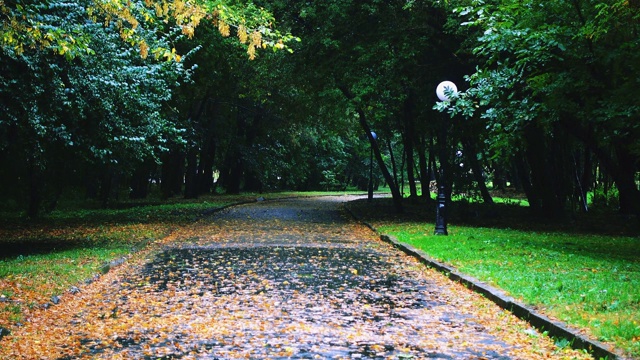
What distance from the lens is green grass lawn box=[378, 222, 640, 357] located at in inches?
282

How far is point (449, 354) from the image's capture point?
627 cm

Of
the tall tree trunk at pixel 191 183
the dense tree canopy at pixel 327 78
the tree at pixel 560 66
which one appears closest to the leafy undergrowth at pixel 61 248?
the dense tree canopy at pixel 327 78

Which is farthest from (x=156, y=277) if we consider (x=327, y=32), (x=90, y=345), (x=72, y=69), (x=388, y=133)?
(x=388, y=133)

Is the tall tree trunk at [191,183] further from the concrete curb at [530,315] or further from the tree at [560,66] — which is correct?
the concrete curb at [530,315]

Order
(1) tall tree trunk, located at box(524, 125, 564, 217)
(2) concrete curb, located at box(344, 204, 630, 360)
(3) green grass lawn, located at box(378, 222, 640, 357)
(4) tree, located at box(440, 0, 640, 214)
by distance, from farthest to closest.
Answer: (1) tall tree trunk, located at box(524, 125, 564, 217)
(4) tree, located at box(440, 0, 640, 214)
(3) green grass lawn, located at box(378, 222, 640, 357)
(2) concrete curb, located at box(344, 204, 630, 360)

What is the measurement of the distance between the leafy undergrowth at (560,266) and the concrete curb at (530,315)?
152mm

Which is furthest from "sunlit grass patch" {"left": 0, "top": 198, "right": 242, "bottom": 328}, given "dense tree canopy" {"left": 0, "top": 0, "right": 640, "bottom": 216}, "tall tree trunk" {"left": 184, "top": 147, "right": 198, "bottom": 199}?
"tall tree trunk" {"left": 184, "top": 147, "right": 198, "bottom": 199}

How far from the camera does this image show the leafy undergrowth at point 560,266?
7180mm

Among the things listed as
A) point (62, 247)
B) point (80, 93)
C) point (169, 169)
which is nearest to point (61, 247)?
point (62, 247)

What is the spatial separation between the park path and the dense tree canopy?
313 cm

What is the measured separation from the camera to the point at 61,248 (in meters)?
15.0

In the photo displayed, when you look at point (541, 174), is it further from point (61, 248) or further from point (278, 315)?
point (278, 315)

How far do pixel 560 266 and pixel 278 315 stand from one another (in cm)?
594

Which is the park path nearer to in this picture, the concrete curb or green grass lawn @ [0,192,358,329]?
the concrete curb
